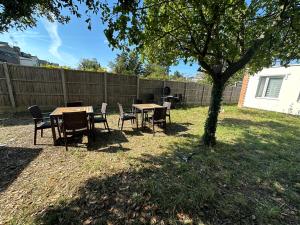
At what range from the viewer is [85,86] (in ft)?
28.1

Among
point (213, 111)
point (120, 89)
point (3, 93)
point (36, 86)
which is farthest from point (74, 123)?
point (120, 89)

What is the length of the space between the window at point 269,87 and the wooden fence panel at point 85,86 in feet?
39.5

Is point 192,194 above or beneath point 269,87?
beneath

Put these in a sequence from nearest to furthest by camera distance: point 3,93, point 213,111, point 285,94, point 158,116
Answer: point 213,111 → point 158,116 → point 3,93 → point 285,94

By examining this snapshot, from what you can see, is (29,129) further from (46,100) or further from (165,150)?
(165,150)

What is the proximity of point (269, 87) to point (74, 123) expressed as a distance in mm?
13755

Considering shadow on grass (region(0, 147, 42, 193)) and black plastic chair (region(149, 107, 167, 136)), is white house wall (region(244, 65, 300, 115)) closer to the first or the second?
black plastic chair (region(149, 107, 167, 136))

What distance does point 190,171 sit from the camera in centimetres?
313

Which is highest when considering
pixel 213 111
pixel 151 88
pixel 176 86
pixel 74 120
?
pixel 176 86

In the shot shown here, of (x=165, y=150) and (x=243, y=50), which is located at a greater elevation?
(x=243, y=50)

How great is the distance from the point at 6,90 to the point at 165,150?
24.6 feet

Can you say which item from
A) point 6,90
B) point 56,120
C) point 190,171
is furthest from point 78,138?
point 6,90

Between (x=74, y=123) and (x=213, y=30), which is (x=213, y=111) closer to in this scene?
(x=213, y=30)

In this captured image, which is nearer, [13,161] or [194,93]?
[13,161]
